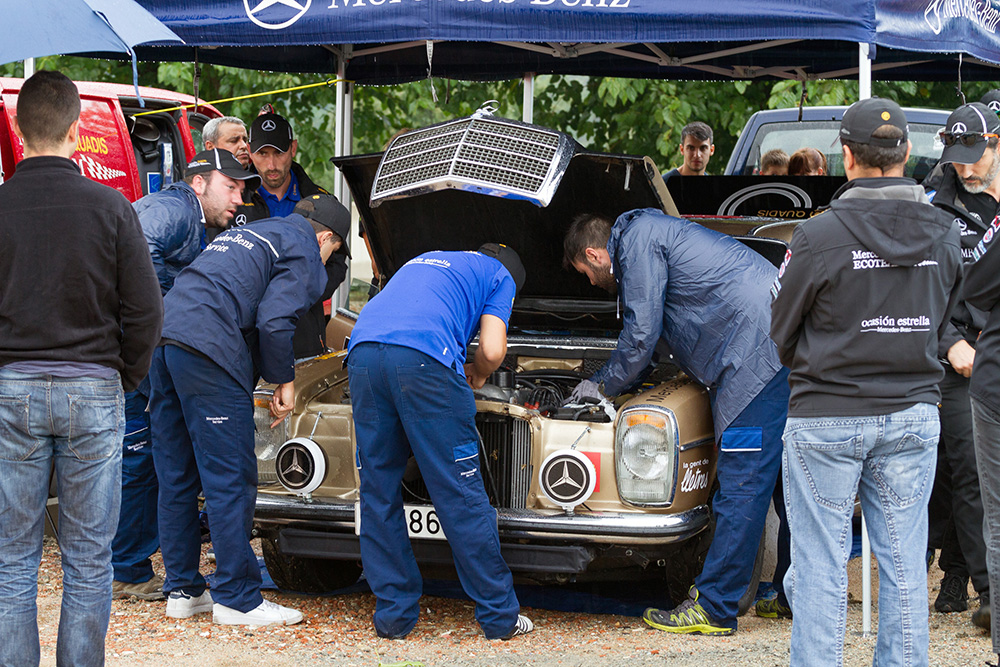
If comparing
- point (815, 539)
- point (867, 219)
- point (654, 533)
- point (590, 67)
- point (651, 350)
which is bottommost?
point (654, 533)

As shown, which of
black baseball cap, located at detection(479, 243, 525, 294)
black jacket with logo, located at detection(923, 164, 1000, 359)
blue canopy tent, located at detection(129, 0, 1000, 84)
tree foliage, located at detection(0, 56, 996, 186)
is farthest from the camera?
tree foliage, located at detection(0, 56, 996, 186)

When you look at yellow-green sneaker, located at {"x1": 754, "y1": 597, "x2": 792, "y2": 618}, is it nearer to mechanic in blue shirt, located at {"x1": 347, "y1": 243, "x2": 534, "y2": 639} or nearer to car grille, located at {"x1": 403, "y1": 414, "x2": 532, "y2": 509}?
mechanic in blue shirt, located at {"x1": 347, "y1": 243, "x2": 534, "y2": 639}

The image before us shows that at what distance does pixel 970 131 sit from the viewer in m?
4.36

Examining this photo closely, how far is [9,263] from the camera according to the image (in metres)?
3.25

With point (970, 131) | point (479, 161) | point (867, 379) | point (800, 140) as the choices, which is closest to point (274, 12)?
point (479, 161)

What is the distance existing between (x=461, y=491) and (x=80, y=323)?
1.60 meters

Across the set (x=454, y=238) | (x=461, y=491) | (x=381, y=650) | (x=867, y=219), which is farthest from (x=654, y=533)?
(x=454, y=238)

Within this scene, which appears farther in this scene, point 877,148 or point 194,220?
point 194,220

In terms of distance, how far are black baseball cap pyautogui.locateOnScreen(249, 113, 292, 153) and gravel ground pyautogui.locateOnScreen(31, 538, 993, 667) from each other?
274 centimetres

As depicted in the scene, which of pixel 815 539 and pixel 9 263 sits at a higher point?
pixel 9 263

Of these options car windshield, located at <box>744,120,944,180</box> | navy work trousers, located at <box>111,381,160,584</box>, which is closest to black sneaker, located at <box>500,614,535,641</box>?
navy work trousers, located at <box>111,381,160,584</box>

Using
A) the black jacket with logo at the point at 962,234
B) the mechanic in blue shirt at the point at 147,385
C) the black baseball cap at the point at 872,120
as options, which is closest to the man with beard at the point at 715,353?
the black jacket with logo at the point at 962,234

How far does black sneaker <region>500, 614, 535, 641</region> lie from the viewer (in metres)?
4.43

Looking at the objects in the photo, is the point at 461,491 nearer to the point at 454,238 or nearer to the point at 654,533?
the point at 654,533
